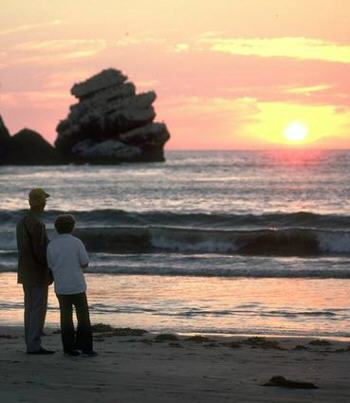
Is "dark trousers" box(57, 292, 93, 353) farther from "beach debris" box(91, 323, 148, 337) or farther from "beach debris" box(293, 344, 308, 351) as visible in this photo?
"beach debris" box(293, 344, 308, 351)

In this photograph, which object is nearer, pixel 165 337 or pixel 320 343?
pixel 320 343

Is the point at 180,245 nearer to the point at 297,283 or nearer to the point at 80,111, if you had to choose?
the point at 297,283

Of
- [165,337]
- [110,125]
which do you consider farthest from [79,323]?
[110,125]

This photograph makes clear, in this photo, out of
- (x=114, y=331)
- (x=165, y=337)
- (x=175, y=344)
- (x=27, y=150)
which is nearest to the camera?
(x=175, y=344)

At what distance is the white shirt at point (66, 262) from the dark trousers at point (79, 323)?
0.08m

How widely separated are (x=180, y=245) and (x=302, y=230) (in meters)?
3.54

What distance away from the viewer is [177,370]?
27.5 ft

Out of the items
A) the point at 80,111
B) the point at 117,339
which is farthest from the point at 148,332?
the point at 80,111

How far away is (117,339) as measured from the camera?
1070 centimetres

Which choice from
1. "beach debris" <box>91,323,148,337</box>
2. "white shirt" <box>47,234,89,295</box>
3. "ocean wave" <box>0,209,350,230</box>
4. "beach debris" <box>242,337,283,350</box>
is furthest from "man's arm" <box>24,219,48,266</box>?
"ocean wave" <box>0,209,350,230</box>

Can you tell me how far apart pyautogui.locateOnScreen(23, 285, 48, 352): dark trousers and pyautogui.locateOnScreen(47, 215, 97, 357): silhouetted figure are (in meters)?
0.18

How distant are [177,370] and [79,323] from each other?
120 centimetres

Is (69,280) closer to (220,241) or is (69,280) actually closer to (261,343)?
(261,343)

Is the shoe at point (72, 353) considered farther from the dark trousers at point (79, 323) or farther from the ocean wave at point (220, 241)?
the ocean wave at point (220, 241)
